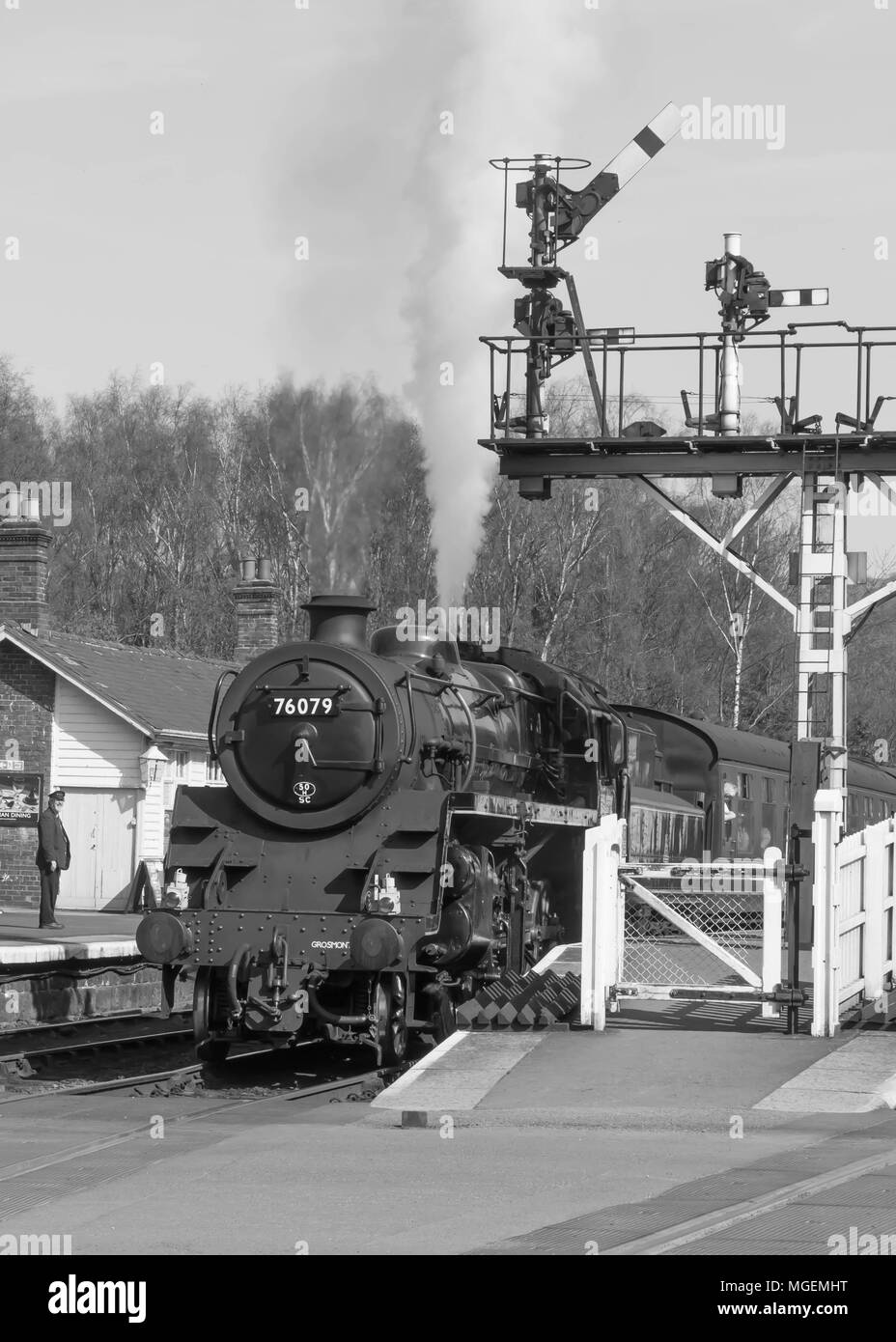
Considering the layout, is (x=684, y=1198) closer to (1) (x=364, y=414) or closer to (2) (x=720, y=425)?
(2) (x=720, y=425)

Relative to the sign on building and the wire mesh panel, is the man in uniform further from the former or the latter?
the wire mesh panel

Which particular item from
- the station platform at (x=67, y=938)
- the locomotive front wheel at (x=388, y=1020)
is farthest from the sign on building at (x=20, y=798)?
the locomotive front wheel at (x=388, y=1020)

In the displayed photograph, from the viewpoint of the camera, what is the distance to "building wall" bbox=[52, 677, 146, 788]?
26031mm

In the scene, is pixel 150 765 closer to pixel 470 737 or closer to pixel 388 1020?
pixel 470 737

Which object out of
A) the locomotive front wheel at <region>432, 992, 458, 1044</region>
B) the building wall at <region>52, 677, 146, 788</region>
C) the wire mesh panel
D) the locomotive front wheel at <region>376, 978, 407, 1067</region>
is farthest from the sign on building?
the locomotive front wheel at <region>376, 978, 407, 1067</region>

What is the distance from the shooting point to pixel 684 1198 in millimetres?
7176

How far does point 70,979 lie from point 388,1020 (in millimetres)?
6153

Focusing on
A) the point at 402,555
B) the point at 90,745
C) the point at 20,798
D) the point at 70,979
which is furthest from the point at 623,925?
the point at 402,555

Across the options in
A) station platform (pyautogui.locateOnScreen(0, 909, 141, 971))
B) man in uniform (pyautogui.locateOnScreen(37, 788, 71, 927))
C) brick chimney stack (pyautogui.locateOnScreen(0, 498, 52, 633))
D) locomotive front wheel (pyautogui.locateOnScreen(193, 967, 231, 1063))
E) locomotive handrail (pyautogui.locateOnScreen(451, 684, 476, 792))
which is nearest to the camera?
locomotive front wheel (pyautogui.locateOnScreen(193, 967, 231, 1063))

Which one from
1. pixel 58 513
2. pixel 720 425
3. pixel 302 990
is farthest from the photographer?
pixel 58 513

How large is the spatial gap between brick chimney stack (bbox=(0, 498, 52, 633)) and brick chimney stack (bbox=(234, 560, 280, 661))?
4.05m

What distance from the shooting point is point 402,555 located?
32125 millimetres

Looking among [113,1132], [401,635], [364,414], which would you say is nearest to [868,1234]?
[113,1132]
